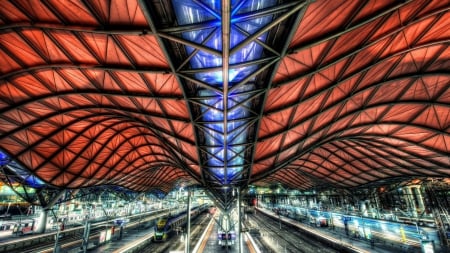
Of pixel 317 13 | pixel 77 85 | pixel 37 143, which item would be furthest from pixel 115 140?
pixel 317 13

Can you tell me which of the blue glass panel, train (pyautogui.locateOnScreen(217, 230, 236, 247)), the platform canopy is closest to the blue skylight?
the platform canopy

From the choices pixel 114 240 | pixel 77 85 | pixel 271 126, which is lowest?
pixel 114 240

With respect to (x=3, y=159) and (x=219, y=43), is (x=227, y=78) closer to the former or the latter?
(x=219, y=43)

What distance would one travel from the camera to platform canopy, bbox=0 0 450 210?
27.1 ft

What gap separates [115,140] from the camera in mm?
32500

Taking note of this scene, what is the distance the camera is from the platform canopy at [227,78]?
827cm

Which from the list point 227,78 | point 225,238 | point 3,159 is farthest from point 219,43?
point 3,159

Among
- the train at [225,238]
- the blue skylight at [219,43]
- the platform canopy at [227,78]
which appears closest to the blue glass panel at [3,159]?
the platform canopy at [227,78]

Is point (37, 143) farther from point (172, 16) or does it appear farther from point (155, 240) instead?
point (172, 16)

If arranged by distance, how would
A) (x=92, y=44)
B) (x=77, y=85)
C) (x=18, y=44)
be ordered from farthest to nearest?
(x=77, y=85), (x=18, y=44), (x=92, y=44)

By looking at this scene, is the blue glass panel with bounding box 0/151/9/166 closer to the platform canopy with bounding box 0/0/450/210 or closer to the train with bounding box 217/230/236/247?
the platform canopy with bounding box 0/0/450/210

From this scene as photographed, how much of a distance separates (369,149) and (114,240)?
44.8m

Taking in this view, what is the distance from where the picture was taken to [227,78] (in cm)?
956

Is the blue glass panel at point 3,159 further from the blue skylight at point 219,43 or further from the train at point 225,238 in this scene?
the train at point 225,238
